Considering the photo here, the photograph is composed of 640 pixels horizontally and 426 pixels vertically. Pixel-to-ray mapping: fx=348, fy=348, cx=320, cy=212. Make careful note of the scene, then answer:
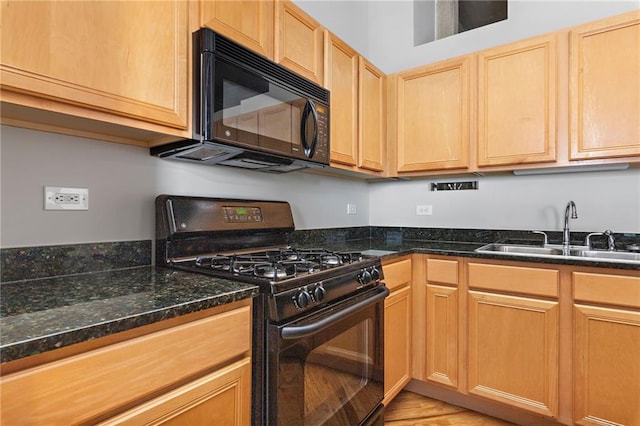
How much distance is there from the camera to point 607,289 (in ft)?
5.16

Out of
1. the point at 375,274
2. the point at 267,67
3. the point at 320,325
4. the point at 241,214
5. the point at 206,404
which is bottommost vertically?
the point at 206,404

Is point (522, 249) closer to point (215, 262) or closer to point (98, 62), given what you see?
point (215, 262)

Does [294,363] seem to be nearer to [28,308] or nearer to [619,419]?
[28,308]

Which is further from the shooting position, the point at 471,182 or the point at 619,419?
the point at 471,182

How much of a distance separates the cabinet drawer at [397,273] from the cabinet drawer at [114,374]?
102cm

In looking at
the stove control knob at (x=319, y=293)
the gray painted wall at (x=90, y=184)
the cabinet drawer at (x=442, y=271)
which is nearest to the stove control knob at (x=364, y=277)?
the stove control knob at (x=319, y=293)

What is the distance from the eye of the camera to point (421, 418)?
192 centimetres

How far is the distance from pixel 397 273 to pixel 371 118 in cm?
106

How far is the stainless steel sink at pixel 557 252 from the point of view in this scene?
1.86 metres

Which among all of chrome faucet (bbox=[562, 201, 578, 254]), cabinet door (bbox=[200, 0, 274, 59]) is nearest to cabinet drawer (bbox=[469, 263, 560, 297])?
chrome faucet (bbox=[562, 201, 578, 254])

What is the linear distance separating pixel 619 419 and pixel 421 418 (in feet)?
2.92

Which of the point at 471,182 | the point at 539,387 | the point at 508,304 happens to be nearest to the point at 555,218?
the point at 471,182

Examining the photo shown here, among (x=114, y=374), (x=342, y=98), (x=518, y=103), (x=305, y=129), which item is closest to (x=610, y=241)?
(x=518, y=103)

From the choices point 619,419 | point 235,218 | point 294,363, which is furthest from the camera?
point 235,218
